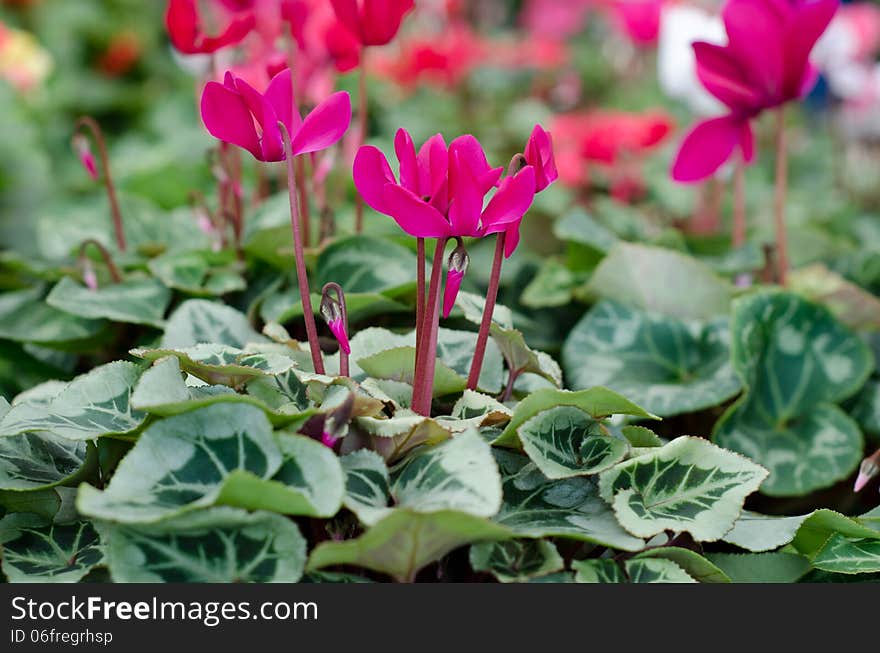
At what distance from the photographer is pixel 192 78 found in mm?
3025

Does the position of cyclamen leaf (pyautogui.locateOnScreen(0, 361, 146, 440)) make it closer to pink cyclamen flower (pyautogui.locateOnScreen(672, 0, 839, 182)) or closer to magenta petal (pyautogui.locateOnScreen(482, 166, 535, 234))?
magenta petal (pyautogui.locateOnScreen(482, 166, 535, 234))

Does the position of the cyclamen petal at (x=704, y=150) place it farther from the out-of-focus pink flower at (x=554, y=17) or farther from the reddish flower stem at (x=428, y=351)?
the out-of-focus pink flower at (x=554, y=17)

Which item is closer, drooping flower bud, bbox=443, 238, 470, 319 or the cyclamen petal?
drooping flower bud, bbox=443, 238, 470, 319

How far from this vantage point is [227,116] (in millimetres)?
783

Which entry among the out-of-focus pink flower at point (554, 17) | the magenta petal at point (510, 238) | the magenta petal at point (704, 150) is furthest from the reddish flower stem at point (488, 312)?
the out-of-focus pink flower at point (554, 17)

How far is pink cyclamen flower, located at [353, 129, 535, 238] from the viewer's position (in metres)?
0.76

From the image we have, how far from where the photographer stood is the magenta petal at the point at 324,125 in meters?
0.81

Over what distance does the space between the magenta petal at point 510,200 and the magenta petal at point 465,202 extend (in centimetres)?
1

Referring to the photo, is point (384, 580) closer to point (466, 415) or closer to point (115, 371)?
point (466, 415)

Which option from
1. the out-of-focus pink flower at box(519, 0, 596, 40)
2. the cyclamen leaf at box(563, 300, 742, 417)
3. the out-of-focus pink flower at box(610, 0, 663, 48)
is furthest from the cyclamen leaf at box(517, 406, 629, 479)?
the out-of-focus pink flower at box(519, 0, 596, 40)

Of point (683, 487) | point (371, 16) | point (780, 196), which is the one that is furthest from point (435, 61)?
point (683, 487)

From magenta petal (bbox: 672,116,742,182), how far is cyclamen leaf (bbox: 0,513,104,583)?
72 centimetres

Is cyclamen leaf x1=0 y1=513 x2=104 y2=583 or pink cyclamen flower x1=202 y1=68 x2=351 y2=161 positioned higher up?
pink cyclamen flower x1=202 y1=68 x2=351 y2=161

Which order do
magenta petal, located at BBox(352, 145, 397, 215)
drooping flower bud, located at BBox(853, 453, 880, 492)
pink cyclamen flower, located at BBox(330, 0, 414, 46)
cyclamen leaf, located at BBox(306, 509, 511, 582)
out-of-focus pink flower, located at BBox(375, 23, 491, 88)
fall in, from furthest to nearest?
1. out-of-focus pink flower, located at BBox(375, 23, 491, 88)
2. pink cyclamen flower, located at BBox(330, 0, 414, 46)
3. drooping flower bud, located at BBox(853, 453, 880, 492)
4. magenta petal, located at BBox(352, 145, 397, 215)
5. cyclamen leaf, located at BBox(306, 509, 511, 582)
